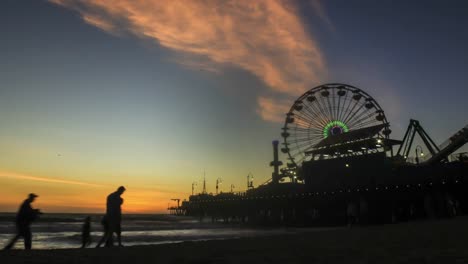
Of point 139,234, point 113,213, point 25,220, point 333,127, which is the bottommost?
point 139,234

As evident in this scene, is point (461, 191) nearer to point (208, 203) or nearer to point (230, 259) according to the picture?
point (230, 259)

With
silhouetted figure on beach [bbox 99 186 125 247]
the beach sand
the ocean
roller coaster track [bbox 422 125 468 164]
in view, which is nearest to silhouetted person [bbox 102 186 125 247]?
silhouetted figure on beach [bbox 99 186 125 247]

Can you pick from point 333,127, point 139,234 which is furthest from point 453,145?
point 139,234

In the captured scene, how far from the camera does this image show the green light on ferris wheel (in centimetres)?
6384

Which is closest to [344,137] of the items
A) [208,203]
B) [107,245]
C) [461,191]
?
[461,191]

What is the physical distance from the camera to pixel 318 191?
5269 cm

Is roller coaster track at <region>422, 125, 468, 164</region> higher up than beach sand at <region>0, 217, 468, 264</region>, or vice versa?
roller coaster track at <region>422, 125, 468, 164</region>

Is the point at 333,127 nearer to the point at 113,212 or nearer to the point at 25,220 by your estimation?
the point at 113,212

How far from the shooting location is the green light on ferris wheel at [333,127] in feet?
209

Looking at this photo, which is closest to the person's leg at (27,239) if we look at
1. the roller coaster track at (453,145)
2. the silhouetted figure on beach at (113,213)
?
the silhouetted figure on beach at (113,213)

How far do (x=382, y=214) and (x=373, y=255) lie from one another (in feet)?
129

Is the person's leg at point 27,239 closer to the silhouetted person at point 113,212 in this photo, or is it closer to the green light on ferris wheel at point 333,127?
the silhouetted person at point 113,212

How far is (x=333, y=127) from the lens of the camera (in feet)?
212

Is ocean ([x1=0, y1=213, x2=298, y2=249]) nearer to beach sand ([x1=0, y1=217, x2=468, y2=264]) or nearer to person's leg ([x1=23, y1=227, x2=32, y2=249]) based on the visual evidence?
person's leg ([x1=23, y1=227, x2=32, y2=249])
